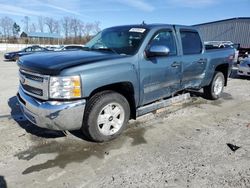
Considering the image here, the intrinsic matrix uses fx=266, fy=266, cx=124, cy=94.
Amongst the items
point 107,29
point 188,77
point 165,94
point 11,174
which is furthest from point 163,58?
point 11,174

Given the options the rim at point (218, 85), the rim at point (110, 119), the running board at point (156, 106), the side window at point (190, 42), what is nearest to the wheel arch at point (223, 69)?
the rim at point (218, 85)

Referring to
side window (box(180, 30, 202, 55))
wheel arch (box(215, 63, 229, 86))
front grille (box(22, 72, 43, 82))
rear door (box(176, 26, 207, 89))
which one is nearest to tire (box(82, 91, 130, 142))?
Result: front grille (box(22, 72, 43, 82))

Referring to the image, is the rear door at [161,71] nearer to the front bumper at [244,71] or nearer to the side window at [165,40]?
the side window at [165,40]

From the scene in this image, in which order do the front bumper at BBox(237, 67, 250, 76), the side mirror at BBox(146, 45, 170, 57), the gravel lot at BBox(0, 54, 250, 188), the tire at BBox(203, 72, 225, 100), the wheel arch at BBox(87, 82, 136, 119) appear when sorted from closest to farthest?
the gravel lot at BBox(0, 54, 250, 188) → the wheel arch at BBox(87, 82, 136, 119) → the side mirror at BBox(146, 45, 170, 57) → the tire at BBox(203, 72, 225, 100) → the front bumper at BBox(237, 67, 250, 76)

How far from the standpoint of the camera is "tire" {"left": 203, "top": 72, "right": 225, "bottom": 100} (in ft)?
23.4

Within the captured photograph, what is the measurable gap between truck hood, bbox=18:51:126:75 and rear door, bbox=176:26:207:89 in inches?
74.8

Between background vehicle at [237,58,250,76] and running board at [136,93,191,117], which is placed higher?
background vehicle at [237,58,250,76]

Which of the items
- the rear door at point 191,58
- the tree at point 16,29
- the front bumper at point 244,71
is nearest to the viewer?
the rear door at point 191,58

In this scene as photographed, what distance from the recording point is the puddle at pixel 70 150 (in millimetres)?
3666

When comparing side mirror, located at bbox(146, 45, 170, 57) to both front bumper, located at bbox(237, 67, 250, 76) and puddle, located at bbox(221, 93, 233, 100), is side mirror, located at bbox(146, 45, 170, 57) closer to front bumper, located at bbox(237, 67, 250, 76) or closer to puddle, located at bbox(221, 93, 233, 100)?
puddle, located at bbox(221, 93, 233, 100)

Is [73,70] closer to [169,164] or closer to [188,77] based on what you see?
[169,164]

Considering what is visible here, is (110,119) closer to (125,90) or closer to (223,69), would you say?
(125,90)

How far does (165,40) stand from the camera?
5238 mm

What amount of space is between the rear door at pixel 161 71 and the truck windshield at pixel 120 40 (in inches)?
9.5
